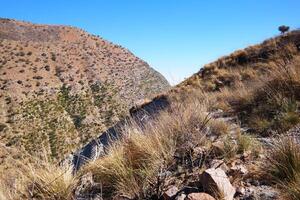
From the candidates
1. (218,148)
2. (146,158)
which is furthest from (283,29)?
(146,158)

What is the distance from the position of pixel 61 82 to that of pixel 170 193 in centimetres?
4345

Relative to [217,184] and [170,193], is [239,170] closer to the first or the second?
[217,184]

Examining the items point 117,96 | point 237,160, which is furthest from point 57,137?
point 237,160

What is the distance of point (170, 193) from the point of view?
9.93ft

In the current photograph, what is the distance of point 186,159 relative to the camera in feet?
12.6

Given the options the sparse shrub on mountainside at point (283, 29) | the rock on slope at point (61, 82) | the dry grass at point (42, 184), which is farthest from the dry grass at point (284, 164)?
the rock on slope at point (61, 82)

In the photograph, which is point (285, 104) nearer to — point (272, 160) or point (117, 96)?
point (272, 160)

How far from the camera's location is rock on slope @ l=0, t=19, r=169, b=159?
1125 inches

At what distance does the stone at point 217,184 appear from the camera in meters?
2.75

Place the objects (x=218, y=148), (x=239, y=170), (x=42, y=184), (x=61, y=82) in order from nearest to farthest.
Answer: (x=239, y=170)
(x=42, y=184)
(x=218, y=148)
(x=61, y=82)

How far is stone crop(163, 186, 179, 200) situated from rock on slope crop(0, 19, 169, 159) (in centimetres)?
1819

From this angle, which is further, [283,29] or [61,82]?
[61,82]

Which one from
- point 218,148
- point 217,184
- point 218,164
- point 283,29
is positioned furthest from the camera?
point 283,29

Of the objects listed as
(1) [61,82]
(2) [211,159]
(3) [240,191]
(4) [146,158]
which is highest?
(1) [61,82]
